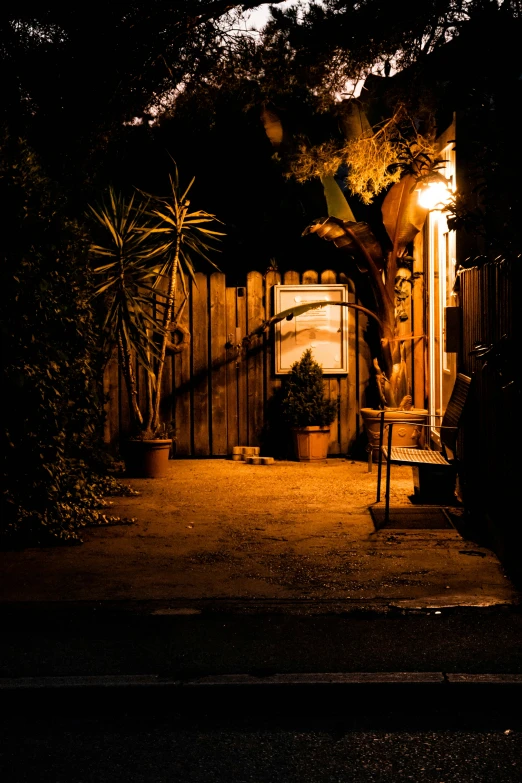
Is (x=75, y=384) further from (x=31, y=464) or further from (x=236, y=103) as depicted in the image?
(x=236, y=103)

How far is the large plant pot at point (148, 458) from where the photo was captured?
1073 cm

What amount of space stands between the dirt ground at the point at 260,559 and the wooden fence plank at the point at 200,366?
2.84 meters

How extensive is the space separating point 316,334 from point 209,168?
15.5 ft

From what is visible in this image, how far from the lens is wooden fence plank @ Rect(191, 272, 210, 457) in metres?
12.2

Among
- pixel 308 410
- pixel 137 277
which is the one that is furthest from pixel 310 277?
pixel 137 277

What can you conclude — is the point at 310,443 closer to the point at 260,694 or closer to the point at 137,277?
the point at 137,277

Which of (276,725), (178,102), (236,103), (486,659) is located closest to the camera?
(276,725)

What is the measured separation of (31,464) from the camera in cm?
702

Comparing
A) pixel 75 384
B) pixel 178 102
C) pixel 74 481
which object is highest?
pixel 178 102

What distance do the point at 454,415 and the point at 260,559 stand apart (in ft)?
7.61

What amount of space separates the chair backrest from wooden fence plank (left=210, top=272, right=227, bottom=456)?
469cm

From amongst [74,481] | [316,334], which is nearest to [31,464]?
[74,481]

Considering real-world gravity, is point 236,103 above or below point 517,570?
above

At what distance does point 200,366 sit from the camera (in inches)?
484
